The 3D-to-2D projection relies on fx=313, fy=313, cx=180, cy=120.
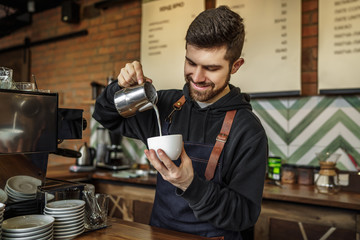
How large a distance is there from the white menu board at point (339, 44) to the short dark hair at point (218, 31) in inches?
55.9

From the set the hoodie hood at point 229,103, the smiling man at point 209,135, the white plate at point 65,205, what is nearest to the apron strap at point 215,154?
the smiling man at point 209,135

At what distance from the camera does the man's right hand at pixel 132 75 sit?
1.22 metres

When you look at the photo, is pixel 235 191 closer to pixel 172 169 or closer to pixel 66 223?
pixel 172 169

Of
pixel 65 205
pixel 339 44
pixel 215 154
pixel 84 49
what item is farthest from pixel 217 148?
pixel 84 49

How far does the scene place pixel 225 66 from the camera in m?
1.25

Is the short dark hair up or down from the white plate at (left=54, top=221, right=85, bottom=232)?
up

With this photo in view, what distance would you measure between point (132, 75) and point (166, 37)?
203 cm

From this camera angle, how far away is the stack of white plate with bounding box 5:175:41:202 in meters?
1.19

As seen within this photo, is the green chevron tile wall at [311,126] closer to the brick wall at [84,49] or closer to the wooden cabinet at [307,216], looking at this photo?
the wooden cabinet at [307,216]

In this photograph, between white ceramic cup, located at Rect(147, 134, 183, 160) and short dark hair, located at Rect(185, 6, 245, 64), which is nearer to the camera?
white ceramic cup, located at Rect(147, 134, 183, 160)

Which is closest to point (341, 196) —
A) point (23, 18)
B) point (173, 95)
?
point (173, 95)

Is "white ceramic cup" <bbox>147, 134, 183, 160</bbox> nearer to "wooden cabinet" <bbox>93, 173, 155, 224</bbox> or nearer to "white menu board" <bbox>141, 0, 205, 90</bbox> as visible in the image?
"wooden cabinet" <bbox>93, 173, 155, 224</bbox>

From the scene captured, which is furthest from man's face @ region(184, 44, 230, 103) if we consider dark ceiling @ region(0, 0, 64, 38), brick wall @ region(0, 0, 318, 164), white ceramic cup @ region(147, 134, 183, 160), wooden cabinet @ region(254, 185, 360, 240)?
dark ceiling @ region(0, 0, 64, 38)

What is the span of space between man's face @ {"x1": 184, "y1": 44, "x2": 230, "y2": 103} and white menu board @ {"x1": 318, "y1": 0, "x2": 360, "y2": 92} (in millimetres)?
1439
